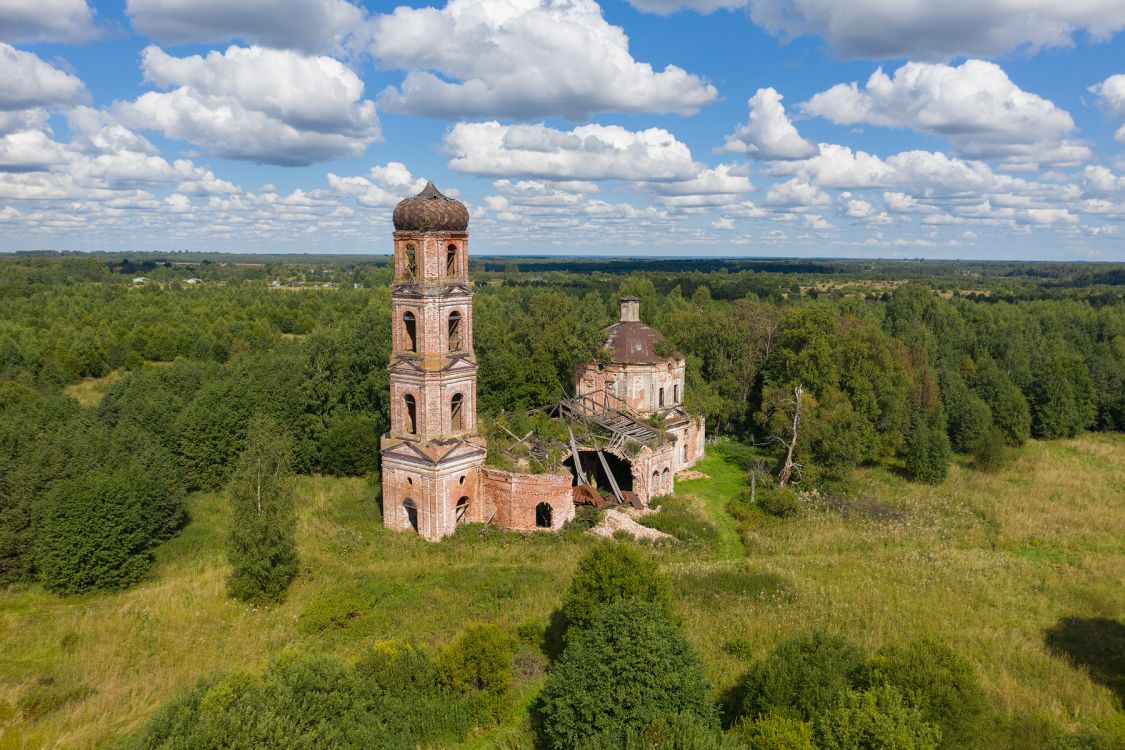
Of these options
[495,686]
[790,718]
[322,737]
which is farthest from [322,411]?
[790,718]

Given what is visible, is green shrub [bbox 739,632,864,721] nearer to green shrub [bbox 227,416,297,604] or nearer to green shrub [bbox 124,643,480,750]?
green shrub [bbox 124,643,480,750]

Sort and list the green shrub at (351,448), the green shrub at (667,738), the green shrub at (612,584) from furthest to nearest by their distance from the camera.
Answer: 1. the green shrub at (351,448)
2. the green shrub at (612,584)
3. the green shrub at (667,738)

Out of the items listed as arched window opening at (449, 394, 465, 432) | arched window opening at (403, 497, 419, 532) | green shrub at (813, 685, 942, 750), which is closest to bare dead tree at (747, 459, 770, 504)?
arched window opening at (449, 394, 465, 432)

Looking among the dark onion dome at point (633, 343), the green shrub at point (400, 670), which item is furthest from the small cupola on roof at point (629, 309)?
the green shrub at point (400, 670)

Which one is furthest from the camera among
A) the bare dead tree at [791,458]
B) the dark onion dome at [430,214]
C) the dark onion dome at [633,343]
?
the dark onion dome at [633,343]

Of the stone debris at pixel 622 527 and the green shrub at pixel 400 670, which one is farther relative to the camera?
the stone debris at pixel 622 527

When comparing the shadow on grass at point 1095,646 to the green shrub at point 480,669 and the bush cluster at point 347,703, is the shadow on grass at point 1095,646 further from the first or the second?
the bush cluster at point 347,703
